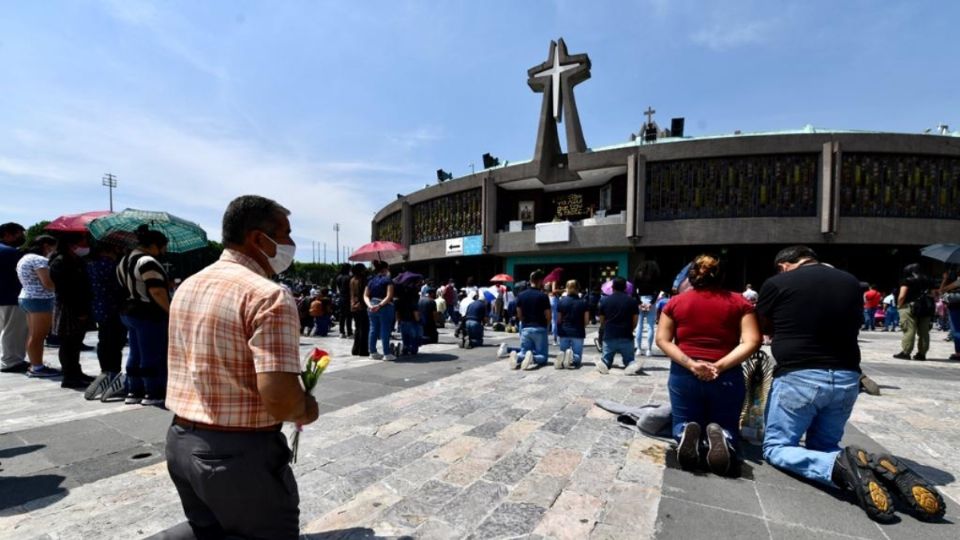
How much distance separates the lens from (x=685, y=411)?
3361 millimetres

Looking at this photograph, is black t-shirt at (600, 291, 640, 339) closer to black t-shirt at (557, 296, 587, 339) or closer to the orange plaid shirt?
black t-shirt at (557, 296, 587, 339)

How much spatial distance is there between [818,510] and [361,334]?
24.1ft

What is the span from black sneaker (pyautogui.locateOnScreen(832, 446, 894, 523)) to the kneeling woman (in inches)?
23.4

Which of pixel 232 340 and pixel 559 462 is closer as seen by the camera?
pixel 232 340

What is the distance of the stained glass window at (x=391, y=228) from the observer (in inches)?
1406

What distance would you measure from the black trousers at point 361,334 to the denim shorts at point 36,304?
14.0 feet

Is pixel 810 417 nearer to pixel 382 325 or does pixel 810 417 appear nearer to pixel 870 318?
pixel 382 325

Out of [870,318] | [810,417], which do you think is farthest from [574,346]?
[870,318]

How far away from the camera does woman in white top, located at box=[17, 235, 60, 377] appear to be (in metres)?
5.75

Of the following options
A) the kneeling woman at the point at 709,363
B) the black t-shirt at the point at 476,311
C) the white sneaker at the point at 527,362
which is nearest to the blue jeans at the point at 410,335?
the black t-shirt at the point at 476,311

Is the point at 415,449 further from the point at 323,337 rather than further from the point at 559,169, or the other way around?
the point at 559,169

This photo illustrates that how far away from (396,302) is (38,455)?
566 cm

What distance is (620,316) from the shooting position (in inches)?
279

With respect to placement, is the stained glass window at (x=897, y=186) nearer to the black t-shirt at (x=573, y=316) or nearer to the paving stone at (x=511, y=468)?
the black t-shirt at (x=573, y=316)
